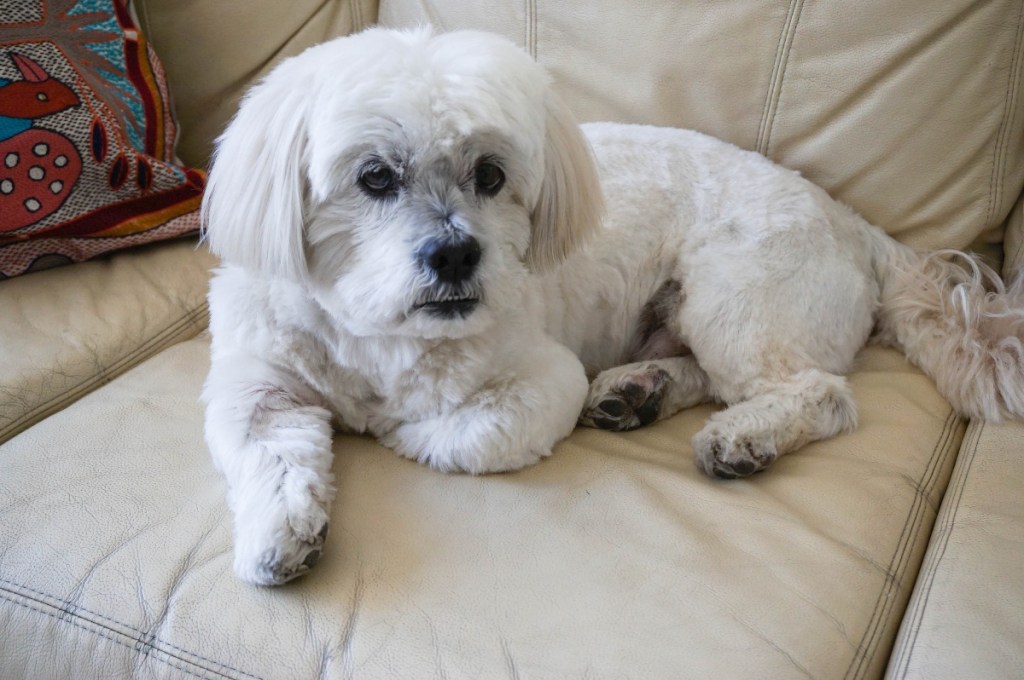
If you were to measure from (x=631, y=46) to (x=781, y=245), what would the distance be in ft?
1.76

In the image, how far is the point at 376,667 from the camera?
3.20 ft

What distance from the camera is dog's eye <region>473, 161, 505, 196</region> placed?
1.18m

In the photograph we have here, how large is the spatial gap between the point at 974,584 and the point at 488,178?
0.87 meters

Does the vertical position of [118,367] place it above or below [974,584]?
below

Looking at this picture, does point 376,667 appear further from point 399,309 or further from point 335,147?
point 335,147

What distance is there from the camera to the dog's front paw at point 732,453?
4.27 ft

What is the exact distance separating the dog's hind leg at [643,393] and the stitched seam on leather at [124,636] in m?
0.73

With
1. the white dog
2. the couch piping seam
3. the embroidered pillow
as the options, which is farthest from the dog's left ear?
the embroidered pillow

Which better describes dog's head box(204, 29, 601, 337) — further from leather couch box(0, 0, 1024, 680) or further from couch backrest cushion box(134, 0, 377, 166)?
couch backrest cushion box(134, 0, 377, 166)

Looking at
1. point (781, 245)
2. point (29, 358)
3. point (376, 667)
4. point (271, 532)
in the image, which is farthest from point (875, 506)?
point (29, 358)

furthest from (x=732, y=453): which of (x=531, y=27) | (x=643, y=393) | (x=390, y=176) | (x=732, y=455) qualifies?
(x=531, y=27)

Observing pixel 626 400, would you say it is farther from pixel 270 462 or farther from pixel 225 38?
pixel 225 38

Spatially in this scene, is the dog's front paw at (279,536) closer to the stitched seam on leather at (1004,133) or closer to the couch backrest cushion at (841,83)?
the couch backrest cushion at (841,83)

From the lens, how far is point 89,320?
156 cm
